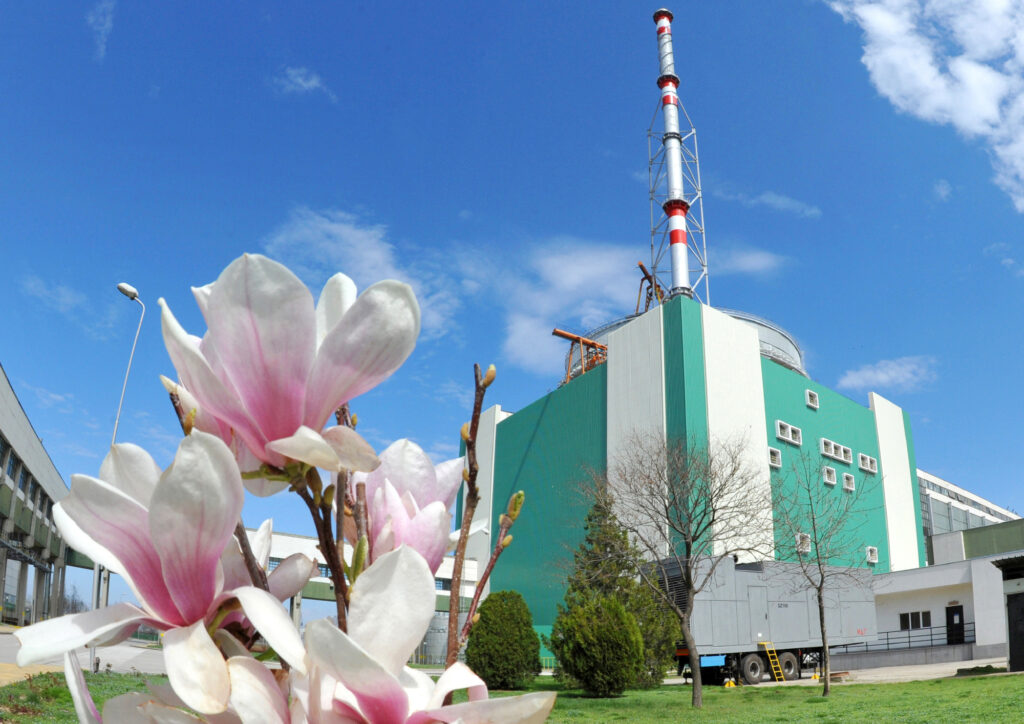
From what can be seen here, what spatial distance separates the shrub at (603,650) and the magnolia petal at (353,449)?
47.0 feet

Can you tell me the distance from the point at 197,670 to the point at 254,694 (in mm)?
37

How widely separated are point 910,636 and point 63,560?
1455 inches

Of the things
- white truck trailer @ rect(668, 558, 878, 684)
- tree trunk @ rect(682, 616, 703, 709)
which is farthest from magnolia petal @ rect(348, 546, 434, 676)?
white truck trailer @ rect(668, 558, 878, 684)

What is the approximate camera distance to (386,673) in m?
0.45

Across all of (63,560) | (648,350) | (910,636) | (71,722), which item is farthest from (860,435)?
(63,560)

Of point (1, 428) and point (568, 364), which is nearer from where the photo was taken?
point (1, 428)

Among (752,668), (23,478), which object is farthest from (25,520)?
(752,668)

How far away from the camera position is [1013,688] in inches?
431

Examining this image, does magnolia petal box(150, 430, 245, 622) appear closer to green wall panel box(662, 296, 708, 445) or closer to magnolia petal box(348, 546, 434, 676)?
magnolia petal box(348, 546, 434, 676)

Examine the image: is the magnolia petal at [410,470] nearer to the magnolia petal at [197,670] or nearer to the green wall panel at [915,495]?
the magnolia petal at [197,670]

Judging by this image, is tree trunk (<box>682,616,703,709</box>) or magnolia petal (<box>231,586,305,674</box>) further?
tree trunk (<box>682,616,703,709</box>)

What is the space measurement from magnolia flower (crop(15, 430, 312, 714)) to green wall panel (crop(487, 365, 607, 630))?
21016 millimetres

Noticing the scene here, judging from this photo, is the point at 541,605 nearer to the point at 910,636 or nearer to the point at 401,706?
the point at 910,636

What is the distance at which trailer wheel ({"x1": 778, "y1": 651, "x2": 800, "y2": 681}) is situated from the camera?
16938 mm
